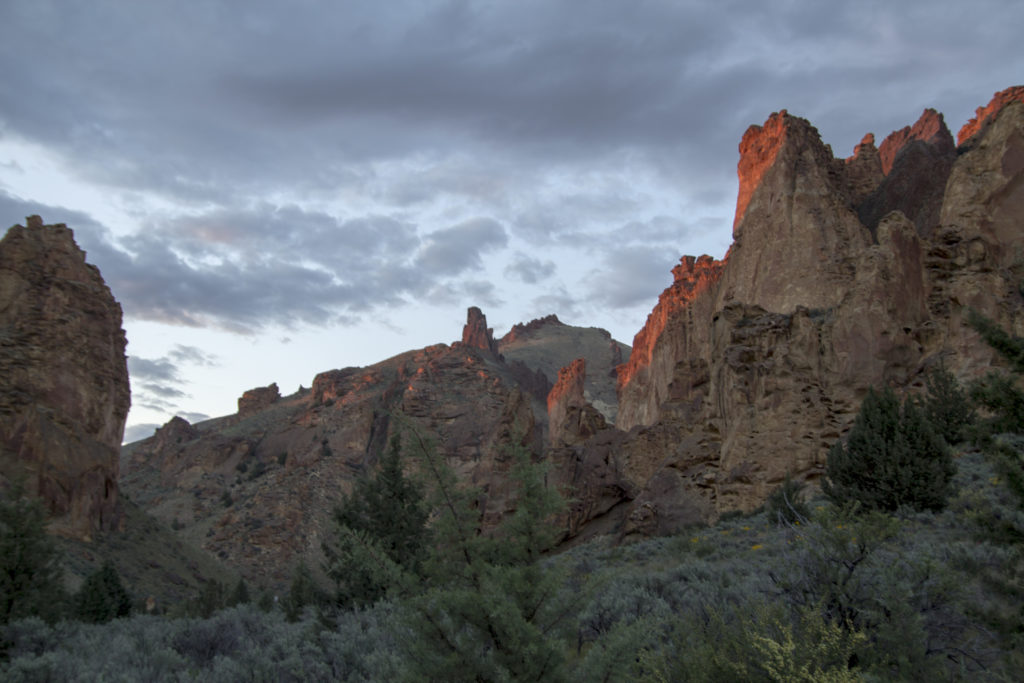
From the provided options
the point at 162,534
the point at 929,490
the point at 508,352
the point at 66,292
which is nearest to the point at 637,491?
the point at 929,490

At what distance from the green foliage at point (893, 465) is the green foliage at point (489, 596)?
9799 mm

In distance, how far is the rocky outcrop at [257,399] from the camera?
10611 centimetres

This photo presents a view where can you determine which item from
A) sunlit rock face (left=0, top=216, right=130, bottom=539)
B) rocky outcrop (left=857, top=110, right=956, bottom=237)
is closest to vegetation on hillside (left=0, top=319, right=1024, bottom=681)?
rocky outcrop (left=857, top=110, right=956, bottom=237)

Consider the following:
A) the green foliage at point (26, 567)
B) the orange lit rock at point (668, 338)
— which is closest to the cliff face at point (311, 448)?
the orange lit rock at point (668, 338)

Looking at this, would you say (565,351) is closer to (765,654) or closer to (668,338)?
(668,338)

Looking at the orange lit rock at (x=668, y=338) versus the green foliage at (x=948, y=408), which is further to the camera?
the orange lit rock at (x=668, y=338)

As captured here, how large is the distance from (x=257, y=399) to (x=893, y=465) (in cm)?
10761

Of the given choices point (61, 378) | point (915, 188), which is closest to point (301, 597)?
point (61, 378)

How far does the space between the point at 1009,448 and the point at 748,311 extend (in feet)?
66.0

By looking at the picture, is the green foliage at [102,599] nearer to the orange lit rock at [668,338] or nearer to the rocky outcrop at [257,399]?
the orange lit rock at [668,338]

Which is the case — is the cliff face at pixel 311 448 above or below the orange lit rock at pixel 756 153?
below

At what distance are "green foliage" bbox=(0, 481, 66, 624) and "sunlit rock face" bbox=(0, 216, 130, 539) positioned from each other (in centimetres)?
2457

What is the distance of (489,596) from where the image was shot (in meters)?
5.18

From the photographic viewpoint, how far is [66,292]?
43719 mm
